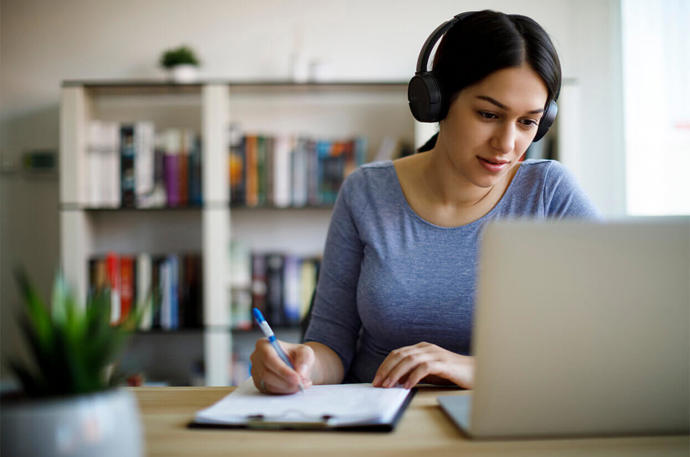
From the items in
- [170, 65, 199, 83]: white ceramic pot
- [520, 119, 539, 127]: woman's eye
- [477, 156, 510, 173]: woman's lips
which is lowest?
[477, 156, 510, 173]: woman's lips

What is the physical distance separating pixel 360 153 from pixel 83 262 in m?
1.24

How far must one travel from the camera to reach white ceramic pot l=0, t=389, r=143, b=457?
419mm

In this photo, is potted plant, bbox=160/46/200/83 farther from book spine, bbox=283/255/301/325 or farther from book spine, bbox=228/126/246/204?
book spine, bbox=283/255/301/325

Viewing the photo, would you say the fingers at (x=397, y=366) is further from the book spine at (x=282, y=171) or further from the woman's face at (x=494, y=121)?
the book spine at (x=282, y=171)

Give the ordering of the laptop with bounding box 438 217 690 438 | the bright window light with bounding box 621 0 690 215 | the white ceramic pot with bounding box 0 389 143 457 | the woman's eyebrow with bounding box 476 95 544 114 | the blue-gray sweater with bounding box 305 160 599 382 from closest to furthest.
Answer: the white ceramic pot with bounding box 0 389 143 457 < the laptop with bounding box 438 217 690 438 < the woman's eyebrow with bounding box 476 95 544 114 < the blue-gray sweater with bounding box 305 160 599 382 < the bright window light with bounding box 621 0 690 215

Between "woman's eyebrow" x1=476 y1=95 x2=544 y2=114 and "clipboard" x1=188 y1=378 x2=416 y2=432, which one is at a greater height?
"woman's eyebrow" x1=476 y1=95 x2=544 y2=114

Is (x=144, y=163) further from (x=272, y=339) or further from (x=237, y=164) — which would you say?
(x=272, y=339)

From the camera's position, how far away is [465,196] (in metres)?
1.17

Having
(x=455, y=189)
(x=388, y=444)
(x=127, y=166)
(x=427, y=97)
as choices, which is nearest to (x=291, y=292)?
(x=127, y=166)

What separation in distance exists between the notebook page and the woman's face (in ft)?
1.49

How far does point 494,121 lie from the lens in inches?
40.4

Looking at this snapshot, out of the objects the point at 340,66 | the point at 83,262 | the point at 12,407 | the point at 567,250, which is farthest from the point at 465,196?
the point at 83,262

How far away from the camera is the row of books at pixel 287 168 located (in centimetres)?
243

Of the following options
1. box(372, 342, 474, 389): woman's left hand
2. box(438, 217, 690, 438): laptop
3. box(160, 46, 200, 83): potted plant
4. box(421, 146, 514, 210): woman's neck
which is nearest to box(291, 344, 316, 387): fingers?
box(372, 342, 474, 389): woman's left hand
